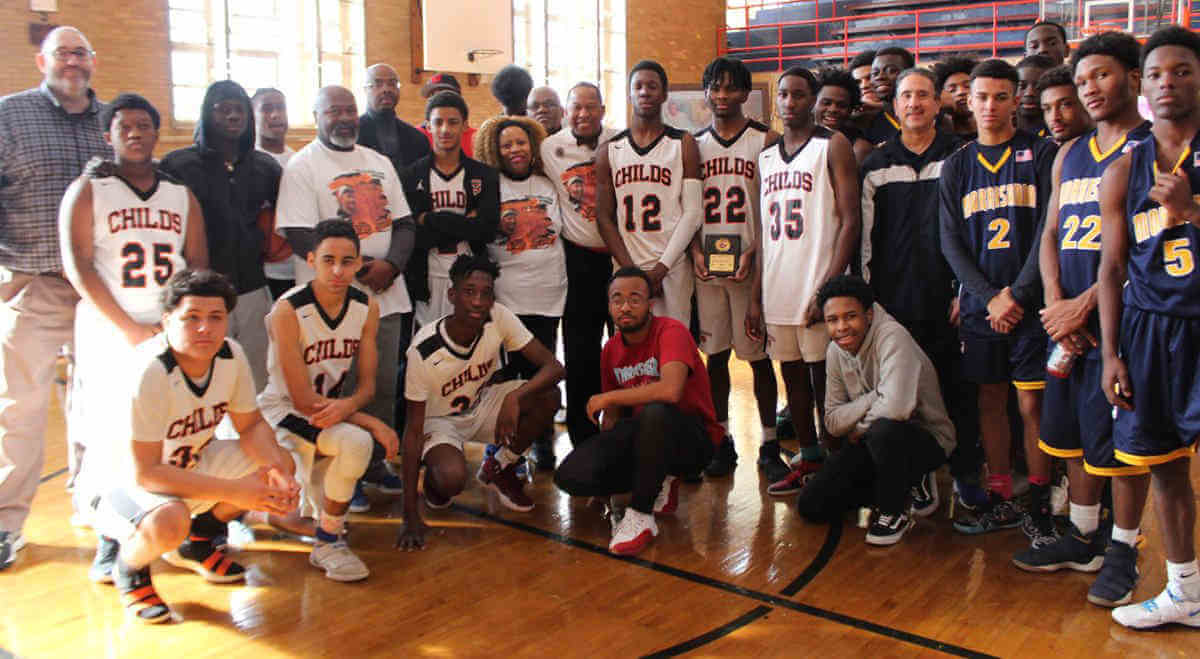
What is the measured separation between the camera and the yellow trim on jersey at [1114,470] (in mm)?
3098

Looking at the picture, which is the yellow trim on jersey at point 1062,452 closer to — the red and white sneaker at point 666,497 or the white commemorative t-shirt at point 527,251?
the red and white sneaker at point 666,497

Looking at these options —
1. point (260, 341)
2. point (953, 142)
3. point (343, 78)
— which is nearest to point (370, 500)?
point (260, 341)

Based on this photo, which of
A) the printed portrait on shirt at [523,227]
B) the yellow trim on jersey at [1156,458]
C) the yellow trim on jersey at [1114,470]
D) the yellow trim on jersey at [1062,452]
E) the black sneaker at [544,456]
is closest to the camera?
the yellow trim on jersey at [1156,458]

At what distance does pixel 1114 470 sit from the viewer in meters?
3.15

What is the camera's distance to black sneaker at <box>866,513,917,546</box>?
3801 mm

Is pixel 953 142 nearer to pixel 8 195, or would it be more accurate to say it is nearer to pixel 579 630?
pixel 579 630

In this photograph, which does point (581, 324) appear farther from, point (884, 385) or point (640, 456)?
point (884, 385)

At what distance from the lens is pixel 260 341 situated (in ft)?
14.1

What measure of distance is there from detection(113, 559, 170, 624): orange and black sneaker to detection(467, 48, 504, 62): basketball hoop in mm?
10407

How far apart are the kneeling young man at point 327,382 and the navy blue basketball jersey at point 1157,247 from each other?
8.54ft

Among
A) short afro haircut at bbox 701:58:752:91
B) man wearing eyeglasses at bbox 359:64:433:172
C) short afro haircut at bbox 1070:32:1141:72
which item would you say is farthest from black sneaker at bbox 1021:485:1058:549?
man wearing eyeglasses at bbox 359:64:433:172

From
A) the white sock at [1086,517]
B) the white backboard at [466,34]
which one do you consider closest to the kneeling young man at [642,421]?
the white sock at [1086,517]

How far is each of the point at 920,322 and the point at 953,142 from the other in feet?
2.56

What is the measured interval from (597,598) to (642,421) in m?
0.79
